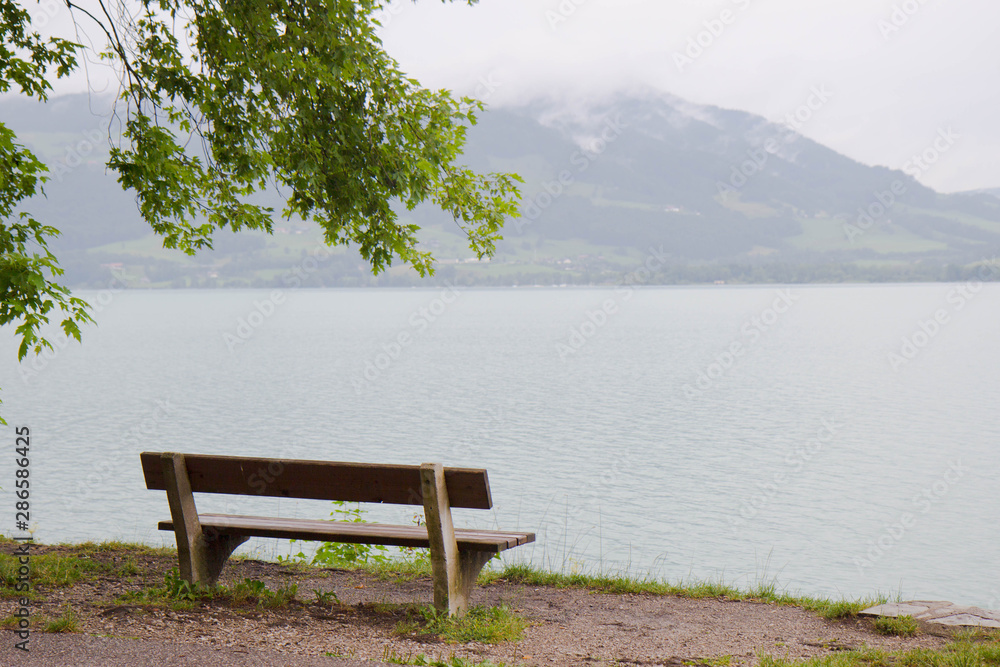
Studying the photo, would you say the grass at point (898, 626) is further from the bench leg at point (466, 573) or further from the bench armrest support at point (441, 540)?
the bench armrest support at point (441, 540)

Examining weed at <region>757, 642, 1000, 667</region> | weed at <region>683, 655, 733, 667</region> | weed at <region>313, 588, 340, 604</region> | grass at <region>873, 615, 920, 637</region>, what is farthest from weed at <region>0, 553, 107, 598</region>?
grass at <region>873, 615, 920, 637</region>

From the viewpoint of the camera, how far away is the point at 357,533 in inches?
206

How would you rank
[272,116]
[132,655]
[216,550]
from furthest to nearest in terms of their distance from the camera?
1. [272,116]
2. [216,550]
3. [132,655]

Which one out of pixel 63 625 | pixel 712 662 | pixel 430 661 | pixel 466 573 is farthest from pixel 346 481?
pixel 712 662

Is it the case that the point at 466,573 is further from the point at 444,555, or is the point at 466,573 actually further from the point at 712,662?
the point at 712,662

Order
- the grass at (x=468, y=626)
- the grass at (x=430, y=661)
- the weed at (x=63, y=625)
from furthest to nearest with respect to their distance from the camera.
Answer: the grass at (x=468, y=626), the weed at (x=63, y=625), the grass at (x=430, y=661)

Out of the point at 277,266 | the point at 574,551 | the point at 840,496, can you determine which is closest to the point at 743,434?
the point at 840,496

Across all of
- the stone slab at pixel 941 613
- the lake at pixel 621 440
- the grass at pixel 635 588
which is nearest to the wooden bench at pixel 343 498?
the grass at pixel 635 588

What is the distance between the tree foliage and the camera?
6938mm

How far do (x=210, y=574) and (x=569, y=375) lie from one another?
108ft

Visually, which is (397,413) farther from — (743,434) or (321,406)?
(743,434)

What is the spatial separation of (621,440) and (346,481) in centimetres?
1793

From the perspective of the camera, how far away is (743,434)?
77.8 feet

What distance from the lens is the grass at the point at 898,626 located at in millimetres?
5223
